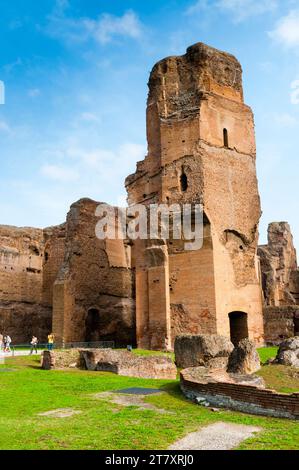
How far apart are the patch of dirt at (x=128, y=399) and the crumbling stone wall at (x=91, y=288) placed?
12.3 m

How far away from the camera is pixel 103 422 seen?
19.5 ft

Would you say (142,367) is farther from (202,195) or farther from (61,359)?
(202,195)

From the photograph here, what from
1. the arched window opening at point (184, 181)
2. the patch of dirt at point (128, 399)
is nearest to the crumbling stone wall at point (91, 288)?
the arched window opening at point (184, 181)

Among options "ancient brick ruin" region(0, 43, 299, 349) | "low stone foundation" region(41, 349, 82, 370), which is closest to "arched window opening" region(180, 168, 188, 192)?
"ancient brick ruin" region(0, 43, 299, 349)

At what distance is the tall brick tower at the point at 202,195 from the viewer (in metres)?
17.9

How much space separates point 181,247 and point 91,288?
6.30 metres

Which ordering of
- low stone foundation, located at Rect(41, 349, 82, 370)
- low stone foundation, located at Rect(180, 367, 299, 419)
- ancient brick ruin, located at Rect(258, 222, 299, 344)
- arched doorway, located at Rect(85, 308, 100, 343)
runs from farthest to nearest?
arched doorway, located at Rect(85, 308, 100, 343) → ancient brick ruin, located at Rect(258, 222, 299, 344) → low stone foundation, located at Rect(41, 349, 82, 370) → low stone foundation, located at Rect(180, 367, 299, 419)

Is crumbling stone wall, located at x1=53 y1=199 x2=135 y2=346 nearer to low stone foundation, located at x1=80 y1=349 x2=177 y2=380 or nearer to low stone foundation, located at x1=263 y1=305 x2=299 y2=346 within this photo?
low stone foundation, located at x1=263 y1=305 x2=299 y2=346

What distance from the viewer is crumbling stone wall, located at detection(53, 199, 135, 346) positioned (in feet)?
68.2

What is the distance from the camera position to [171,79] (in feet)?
67.9

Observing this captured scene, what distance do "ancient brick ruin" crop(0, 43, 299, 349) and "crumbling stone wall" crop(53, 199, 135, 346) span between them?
0.17 ft

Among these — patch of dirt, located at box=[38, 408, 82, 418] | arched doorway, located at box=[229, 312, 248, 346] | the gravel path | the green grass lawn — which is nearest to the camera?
the gravel path

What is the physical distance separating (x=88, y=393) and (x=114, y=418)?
99.9 inches

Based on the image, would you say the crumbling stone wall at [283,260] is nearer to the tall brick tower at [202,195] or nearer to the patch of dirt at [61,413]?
the tall brick tower at [202,195]
